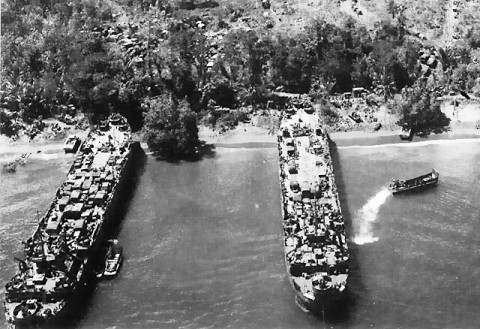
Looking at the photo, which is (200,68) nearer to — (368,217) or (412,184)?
(412,184)

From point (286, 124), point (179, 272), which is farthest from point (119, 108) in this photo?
point (179, 272)

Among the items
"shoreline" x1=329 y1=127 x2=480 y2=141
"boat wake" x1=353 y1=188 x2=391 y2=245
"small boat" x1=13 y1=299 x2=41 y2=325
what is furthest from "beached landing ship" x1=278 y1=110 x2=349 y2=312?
"small boat" x1=13 y1=299 x2=41 y2=325

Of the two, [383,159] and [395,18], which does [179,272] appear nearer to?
[383,159]

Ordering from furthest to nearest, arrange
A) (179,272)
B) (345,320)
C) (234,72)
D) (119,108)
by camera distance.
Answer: (234,72) < (119,108) < (179,272) < (345,320)

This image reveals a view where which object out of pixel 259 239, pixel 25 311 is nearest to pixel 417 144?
pixel 259 239

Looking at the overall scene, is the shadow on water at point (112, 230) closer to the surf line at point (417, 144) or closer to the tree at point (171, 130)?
the tree at point (171, 130)

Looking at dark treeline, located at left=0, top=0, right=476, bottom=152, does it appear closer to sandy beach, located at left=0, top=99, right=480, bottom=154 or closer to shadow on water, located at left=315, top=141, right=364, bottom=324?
sandy beach, located at left=0, top=99, right=480, bottom=154

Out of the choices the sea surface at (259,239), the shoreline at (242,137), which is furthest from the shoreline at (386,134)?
the sea surface at (259,239)
